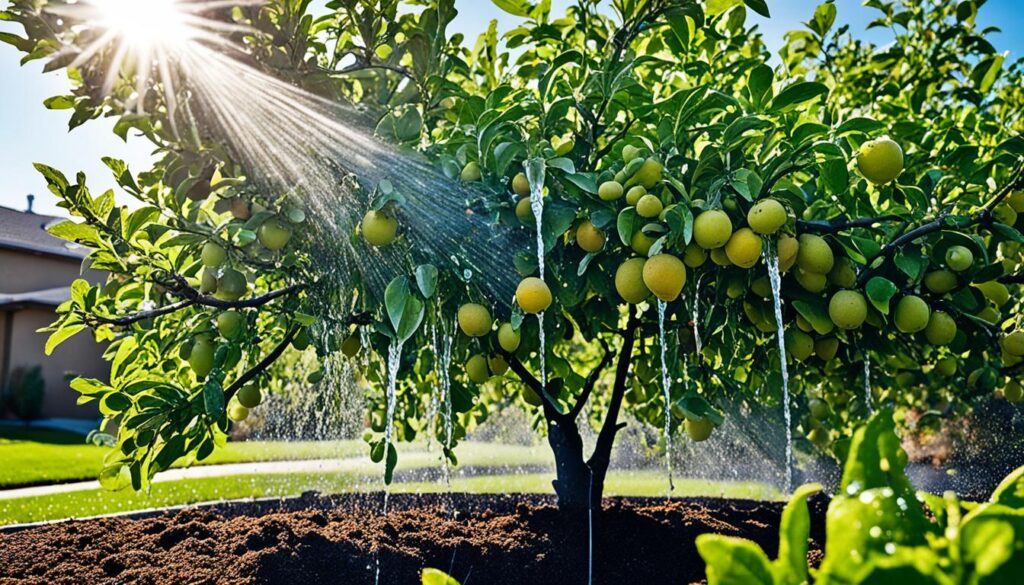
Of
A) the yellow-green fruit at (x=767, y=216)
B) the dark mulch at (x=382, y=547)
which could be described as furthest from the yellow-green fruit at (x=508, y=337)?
the dark mulch at (x=382, y=547)

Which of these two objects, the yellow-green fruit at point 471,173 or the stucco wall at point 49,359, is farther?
the stucco wall at point 49,359

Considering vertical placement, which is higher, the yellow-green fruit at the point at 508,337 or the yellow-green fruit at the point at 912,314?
the yellow-green fruit at the point at 912,314

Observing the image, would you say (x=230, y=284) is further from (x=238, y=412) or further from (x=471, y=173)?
(x=238, y=412)

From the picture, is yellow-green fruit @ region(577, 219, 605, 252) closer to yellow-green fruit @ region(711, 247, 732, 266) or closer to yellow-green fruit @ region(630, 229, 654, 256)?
yellow-green fruit @ region(630, 229, 654, 256)

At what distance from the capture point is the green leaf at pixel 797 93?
1.75 m

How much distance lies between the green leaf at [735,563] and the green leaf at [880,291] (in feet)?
4.02

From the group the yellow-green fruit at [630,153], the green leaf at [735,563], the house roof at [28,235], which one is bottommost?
the green leaf at [735,563]

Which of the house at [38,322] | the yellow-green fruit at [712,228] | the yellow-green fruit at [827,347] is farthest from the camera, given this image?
the house at [38,322]

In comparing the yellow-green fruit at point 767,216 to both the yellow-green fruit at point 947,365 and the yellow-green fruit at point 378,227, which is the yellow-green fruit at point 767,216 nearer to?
the yellow-green fruit at point 378,227

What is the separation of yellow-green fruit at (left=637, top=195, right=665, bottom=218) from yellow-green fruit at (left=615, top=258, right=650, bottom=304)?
0.13 m

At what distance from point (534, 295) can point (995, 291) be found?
4.69ft

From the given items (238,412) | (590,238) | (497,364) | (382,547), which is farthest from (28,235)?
(590,238)

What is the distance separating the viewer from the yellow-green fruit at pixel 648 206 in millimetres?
1690

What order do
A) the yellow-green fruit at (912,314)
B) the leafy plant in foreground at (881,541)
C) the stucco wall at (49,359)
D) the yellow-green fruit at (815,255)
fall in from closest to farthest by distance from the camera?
the leafy plant in foreground at (881,541) → the yellow-green fruit at (815,255) → the yellow-green fruit at (912,314) → the stucco wall at (49,359)
